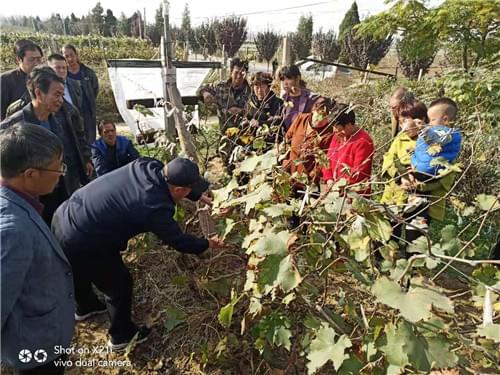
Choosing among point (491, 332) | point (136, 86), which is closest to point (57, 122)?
point (136, 86)

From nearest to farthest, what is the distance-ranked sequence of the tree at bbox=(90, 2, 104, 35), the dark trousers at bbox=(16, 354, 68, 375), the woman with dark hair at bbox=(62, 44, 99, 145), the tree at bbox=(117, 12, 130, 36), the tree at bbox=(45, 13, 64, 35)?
the dark trousers at bbox=(16, 354, 68, 375), the woman with dark hair at bbox=(62, 44, 99, 145), the tree at bbox=(45, 13, 64, 35), the tree at bbox=(117, 12, 130, 36), the tree at bbox=(90, 2, 104, 35)

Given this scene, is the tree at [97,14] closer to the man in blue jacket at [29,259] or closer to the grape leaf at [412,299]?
the man in blue jacket at [29,259]

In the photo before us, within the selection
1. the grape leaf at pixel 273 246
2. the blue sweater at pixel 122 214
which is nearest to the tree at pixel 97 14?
the blue sweater at pixel 122 214

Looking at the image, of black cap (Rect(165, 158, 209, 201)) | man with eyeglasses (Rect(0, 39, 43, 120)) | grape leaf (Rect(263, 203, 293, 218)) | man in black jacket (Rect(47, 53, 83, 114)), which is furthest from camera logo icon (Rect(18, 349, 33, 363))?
man in black jacket (Rect(47, 53, 83, 114))

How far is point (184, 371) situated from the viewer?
2252 millimetres

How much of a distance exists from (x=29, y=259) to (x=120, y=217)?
Result: 651 millimetres

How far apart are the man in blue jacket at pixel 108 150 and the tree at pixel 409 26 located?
18.0 feet

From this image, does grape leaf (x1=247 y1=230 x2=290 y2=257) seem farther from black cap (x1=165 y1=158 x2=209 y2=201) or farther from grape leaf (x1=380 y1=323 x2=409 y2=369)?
black cap (x1=165 y1=158 x2=209 y2=201)

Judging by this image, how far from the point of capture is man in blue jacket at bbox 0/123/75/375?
139 cm

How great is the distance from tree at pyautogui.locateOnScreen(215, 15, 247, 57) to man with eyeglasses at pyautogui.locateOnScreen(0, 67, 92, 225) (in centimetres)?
1921

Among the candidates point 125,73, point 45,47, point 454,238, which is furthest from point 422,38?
point 45,47

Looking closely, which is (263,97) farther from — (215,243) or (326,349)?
(326,349)

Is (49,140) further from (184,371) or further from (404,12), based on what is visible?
(404,12)

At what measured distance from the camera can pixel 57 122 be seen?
3146 millimetres
